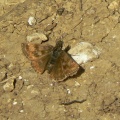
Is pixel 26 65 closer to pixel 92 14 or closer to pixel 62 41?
pixel 62 41

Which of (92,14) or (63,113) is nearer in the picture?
(63,113)

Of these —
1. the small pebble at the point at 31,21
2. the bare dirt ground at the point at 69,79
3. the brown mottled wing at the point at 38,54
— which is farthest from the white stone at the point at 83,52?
the small pebble at the point at 31,21

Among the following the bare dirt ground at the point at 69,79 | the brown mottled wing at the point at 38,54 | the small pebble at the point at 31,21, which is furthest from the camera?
the small pebble at the point at 31,21

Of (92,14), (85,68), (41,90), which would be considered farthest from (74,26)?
(41,90)

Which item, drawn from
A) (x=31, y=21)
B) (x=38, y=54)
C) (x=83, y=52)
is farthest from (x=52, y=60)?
(x=31, y=21)

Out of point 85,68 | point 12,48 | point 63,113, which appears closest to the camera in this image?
point 63,113

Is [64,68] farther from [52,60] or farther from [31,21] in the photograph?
[31,21]

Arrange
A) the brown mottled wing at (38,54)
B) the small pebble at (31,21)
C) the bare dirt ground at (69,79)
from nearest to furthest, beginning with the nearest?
1. the bare dirt ground at (69,79)
2. the brown mottled wing at (38,54)
3. the small pebble at (31,21)

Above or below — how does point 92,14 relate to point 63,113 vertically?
above

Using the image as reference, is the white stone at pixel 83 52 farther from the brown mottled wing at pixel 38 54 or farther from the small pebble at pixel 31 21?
the small pebble at pixel 31 21
